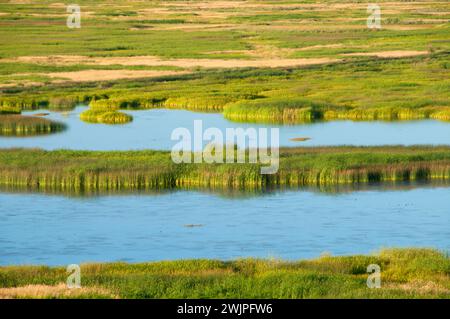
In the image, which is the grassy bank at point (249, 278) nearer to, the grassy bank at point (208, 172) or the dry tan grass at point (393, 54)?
the grassy bank at point (208, 172)

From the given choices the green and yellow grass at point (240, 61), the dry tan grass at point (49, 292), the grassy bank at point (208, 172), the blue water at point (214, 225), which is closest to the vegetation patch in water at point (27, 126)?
the green and yellow grass at point (240, 61)

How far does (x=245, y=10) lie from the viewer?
134625 mm

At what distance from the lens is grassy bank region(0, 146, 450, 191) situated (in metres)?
37.3

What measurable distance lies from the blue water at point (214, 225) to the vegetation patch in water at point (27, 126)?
13.7 metres

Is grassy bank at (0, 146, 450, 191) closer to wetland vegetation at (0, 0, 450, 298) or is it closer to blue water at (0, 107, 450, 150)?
wetland vegetation at (0, 0, 450, 298)

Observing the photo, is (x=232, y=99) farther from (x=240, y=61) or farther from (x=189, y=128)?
(x=240, y=61)

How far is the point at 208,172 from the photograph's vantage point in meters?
37.8

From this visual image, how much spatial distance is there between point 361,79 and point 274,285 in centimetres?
4608

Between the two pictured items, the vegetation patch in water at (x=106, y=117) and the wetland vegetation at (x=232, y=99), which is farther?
the vegetation patch in water at (x=106, y=117)

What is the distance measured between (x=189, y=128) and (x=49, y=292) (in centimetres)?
3007

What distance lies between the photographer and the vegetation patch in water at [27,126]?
49622 mm

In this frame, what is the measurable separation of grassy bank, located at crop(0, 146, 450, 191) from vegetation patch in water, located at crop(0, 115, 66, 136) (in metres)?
9.82

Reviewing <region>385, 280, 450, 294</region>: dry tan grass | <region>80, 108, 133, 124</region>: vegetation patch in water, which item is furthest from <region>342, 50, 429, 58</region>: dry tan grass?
<region>385, 280, 450, 294</region>: dry tan grass

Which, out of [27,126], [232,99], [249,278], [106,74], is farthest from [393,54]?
[249,278]
